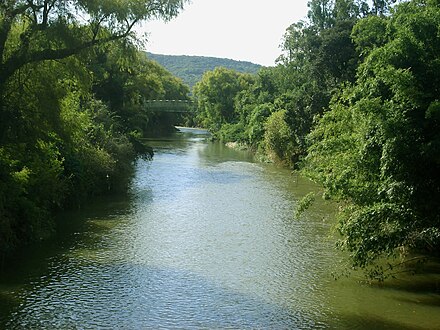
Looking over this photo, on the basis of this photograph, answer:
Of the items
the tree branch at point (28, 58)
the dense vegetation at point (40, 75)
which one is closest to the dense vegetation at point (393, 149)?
the dense vegetation at point (40, 75)

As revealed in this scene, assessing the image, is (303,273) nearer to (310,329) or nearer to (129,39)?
(310,329)

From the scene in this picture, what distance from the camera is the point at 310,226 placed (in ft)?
74.8

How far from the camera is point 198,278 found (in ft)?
52.3

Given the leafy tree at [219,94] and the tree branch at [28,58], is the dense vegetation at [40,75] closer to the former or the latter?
the tree branch at [28,58]

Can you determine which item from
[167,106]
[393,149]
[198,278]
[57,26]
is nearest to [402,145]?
[393,149]

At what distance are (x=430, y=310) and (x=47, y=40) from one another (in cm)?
1251

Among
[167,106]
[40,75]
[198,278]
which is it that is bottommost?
[198,278]

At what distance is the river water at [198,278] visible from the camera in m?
12.9

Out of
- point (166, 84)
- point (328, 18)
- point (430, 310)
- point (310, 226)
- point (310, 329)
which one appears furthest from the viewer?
point (166, 84)

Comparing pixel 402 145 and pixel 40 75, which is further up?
pixel 40 75

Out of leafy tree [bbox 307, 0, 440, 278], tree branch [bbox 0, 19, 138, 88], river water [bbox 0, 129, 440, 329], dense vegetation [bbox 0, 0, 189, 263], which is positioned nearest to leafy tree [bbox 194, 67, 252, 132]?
river water [bbox 0, 129, 440, 329]

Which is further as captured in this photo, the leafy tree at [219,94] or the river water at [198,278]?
the leafy tree at [219,94]

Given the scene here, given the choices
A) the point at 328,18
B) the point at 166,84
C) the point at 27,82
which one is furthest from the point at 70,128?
the point at 166,84

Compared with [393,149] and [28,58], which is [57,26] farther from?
[393,149]
